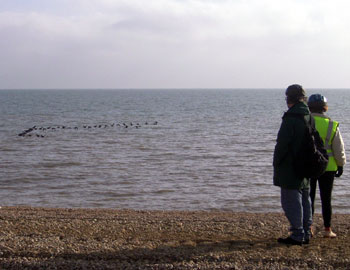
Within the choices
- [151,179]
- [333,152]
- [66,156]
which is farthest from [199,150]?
[333,152]

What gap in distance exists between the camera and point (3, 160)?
22391mm

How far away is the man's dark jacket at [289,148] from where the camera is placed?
5949mm

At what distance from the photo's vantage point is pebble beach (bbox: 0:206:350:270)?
18.4 feet

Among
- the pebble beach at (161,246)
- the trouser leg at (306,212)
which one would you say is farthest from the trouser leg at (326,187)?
the pebble beach at (161,246)

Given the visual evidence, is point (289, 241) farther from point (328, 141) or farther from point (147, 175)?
point (147, 175)

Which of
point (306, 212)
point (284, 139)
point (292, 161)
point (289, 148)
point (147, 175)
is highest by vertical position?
point (284, 139)

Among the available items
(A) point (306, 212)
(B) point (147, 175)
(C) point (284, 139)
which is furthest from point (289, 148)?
(B) point (147, 175)

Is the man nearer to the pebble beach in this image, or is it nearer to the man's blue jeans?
the man's blue jeans

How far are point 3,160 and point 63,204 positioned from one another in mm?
10078

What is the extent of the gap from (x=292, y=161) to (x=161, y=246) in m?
Result: 1.91

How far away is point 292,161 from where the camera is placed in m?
6.01

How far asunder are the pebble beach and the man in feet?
1.30

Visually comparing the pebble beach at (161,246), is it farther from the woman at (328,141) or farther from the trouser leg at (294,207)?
the woman at (328,141)

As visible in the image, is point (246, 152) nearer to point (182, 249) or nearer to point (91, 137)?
point (91, 137)
